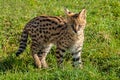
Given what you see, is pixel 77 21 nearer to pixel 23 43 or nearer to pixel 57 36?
pixel 57 36

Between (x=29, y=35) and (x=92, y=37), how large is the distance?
1.38m

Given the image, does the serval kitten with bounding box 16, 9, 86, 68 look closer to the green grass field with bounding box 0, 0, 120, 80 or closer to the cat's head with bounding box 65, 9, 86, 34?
the cat's head with bounding box 65, 9, 86, 34

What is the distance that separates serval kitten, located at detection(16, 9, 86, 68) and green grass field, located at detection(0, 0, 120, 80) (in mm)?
185

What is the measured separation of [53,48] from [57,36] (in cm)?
72

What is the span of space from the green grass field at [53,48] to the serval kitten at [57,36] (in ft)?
0.61

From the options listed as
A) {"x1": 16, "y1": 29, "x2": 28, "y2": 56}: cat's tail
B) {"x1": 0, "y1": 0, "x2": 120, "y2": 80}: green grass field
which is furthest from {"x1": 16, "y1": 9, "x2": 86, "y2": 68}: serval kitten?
{"x1": 0, "y1": 0, "x2": 120, "y2": 80}: green grass field

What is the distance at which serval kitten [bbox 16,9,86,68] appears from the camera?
8055mm

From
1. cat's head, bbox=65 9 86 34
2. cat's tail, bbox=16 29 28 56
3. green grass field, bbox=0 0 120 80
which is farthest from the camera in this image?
cat's tail, bbox=16 29 28 56

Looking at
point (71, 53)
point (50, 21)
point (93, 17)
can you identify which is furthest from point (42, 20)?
point (93, 17)

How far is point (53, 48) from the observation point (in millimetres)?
9031

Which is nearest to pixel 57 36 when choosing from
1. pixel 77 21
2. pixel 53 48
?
pixel 77 21

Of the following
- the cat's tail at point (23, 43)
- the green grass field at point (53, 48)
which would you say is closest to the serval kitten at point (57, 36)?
the cat's tail at point (23, 43)

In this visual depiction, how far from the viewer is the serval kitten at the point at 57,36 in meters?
8.05

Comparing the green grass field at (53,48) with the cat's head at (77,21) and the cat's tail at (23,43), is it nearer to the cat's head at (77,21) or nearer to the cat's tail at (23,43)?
the cat's tail at (23,43)
